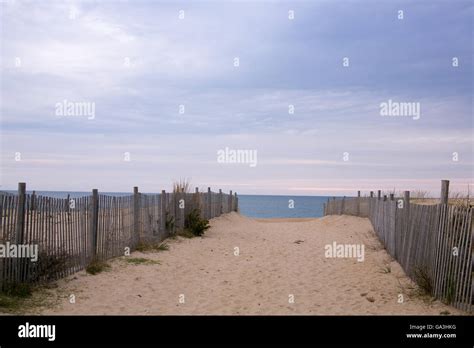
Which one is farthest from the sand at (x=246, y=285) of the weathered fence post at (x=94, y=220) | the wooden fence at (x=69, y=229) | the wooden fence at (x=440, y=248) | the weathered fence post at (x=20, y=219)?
the weathered fence post at (x=20, y=219)

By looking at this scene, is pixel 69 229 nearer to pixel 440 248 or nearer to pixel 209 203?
pixel 440 248

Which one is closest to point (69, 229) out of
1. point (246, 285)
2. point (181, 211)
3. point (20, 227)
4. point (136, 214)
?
point (20, 227)

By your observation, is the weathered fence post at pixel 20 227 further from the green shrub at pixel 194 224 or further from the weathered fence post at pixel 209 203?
the weathered fence post at pixel 209 203

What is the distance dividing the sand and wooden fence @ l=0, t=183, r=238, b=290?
414 millimetres

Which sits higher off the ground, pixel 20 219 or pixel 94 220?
pixel 20 219

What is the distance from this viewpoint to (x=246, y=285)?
396 inches

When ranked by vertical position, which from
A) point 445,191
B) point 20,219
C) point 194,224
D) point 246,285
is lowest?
point 246,285

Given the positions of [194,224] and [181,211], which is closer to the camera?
[181,211]

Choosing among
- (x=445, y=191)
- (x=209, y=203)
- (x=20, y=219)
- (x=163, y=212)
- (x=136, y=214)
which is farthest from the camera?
(x=209, y=203)

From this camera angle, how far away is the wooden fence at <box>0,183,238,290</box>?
816 cm

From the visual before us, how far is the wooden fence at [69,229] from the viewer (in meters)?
8.16

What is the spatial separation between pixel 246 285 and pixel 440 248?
12.5 feet
